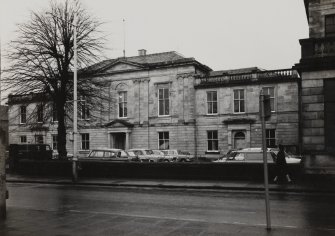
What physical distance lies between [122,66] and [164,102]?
748 centimetres

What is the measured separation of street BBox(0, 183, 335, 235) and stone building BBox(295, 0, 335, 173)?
4801 millimetres

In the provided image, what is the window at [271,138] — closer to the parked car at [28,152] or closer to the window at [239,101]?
the window at [239,101]

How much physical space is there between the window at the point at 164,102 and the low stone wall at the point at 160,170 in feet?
70.6

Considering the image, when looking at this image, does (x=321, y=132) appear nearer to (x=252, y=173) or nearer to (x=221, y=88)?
(x=252, y=173)

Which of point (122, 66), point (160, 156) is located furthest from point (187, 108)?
point (160, 156)

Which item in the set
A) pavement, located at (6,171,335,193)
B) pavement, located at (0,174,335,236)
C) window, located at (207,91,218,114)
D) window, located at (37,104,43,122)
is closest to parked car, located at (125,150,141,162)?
window, located at (37,104,43,122)

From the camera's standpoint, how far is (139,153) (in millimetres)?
35250

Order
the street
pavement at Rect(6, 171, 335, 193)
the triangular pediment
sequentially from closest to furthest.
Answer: the street → pavement at Rect(6, 171, 335, 193) → the triangular pediment

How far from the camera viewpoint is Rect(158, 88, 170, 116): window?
47062mm

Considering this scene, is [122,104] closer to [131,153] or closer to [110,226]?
[131,153]

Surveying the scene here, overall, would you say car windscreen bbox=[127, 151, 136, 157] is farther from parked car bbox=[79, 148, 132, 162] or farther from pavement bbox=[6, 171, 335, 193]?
pavement bbox=[6, 171, 335, 193]

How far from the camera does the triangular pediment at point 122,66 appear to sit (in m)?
48.5

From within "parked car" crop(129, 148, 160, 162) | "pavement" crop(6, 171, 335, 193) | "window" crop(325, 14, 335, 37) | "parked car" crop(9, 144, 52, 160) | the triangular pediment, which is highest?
the triangular pediment

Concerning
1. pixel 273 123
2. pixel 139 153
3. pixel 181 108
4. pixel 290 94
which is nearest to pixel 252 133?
pixel 273 123
